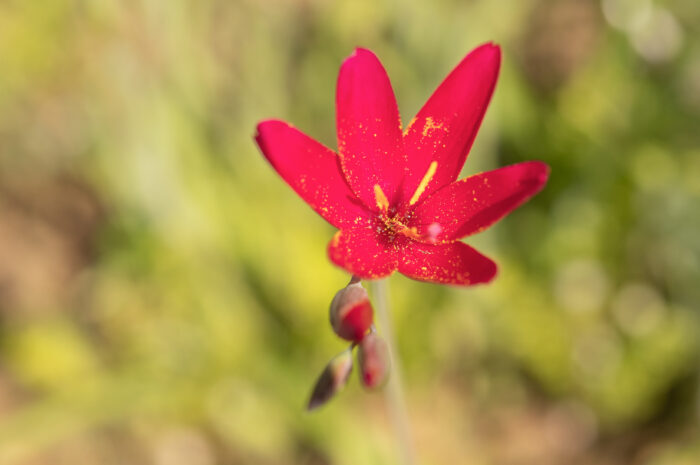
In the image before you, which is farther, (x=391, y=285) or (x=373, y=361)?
(x=391, y=285)

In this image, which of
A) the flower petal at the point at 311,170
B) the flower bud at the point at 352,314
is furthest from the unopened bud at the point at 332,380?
the flower petal at the point at 311,170

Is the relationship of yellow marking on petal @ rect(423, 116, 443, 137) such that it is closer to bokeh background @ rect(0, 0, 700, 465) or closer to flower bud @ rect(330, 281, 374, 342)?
flower bud @ rect(330, 281, 374, 342)

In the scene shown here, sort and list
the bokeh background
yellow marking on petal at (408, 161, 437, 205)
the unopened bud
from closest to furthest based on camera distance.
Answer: the unopened bud < yellow marking on petal at (408, 161, 437, 205) < the bokeh background

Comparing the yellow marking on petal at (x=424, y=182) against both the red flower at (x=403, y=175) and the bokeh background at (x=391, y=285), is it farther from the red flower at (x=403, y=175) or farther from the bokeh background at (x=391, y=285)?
the bokeh background at (x=391, y=285)

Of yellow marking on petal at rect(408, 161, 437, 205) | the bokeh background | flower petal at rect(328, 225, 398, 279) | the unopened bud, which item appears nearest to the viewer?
flower petal at rect(328, 225, 398, 279)

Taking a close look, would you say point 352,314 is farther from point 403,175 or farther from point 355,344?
point 403,175

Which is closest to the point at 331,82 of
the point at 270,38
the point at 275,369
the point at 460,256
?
the point at 270,38

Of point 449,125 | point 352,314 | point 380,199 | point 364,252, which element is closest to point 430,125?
point 449,125

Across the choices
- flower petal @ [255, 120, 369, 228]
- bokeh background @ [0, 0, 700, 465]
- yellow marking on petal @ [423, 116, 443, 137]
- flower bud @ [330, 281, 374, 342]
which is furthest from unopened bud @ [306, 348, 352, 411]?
bokeh background @ [0, 0, 700, 465]
